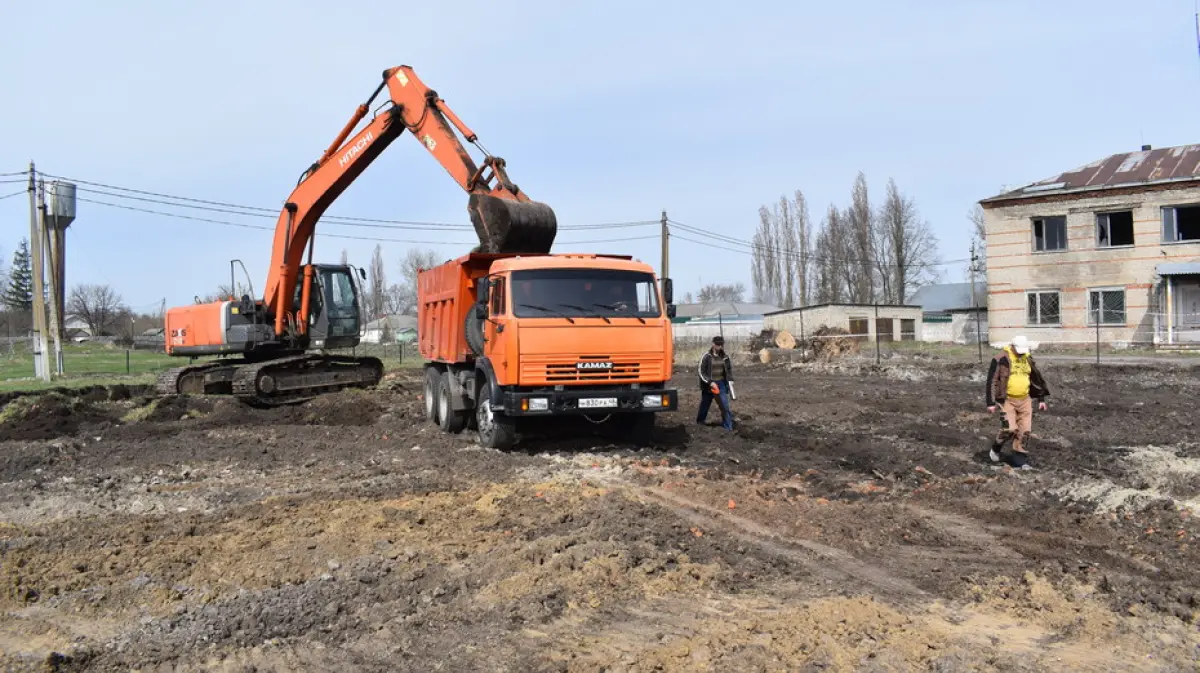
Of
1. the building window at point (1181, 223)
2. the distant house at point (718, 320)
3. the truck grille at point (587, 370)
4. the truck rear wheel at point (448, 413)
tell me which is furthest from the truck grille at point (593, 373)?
the distant house at point (718, 320)

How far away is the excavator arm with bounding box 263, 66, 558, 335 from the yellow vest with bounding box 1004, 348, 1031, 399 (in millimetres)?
6295

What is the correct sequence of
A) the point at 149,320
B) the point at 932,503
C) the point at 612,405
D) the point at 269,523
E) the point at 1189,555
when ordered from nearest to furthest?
the point at 1189,555, the point at 269,523, the point at 932,503, the point at 612,405, the point at 149,320

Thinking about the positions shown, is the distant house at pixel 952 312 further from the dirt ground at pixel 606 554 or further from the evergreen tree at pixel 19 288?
the evergreen tree at pixel 19 288

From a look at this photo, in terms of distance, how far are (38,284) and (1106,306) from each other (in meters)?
36.4

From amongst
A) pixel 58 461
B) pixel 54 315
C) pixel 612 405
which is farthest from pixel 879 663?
pixel 54 315

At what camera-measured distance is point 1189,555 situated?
6270 mm

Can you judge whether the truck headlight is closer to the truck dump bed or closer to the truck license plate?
the truck license plate

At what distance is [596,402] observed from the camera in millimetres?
10531

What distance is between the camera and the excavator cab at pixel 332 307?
1844 cm

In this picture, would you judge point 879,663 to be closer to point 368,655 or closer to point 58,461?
point 368,655

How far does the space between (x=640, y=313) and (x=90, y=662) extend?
742 centimetres

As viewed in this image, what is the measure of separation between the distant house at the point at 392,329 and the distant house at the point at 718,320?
1953 centimetres

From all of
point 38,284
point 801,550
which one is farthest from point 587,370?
point 38,284

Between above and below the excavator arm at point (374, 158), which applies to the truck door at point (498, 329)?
below
